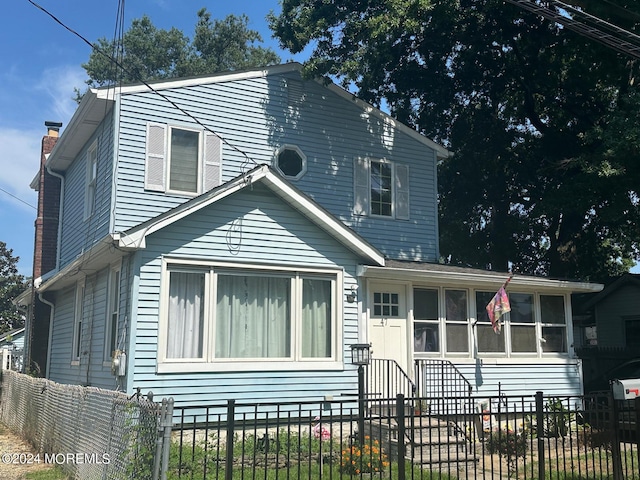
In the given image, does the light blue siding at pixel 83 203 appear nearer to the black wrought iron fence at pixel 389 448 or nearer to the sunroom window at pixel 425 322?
the black wrought iron fence at pixel 389 448

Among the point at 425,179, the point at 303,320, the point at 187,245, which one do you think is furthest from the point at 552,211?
the point at 187,245

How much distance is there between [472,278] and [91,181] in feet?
29.3

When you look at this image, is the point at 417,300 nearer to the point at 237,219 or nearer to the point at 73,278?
the point at 237,219

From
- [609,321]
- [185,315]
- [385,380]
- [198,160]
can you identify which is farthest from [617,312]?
[185,315]

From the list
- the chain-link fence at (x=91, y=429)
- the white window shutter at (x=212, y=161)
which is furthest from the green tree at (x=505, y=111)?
the chain-link fence at (x=91, y=429)

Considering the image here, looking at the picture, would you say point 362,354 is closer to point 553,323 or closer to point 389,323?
point 389,323

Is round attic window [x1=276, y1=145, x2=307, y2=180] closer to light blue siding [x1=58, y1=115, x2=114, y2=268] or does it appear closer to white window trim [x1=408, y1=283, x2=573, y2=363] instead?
light blue siding [x1=58, y1=115, x2=114, y2=268]

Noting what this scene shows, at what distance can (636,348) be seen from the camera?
22.3 metres

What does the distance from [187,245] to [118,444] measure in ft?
14.6

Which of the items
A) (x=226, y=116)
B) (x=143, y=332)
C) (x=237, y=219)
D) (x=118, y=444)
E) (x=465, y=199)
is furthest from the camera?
(x=465, y=199)

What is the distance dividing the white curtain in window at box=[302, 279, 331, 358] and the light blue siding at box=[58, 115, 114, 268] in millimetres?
4520

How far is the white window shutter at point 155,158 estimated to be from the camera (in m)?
13.9

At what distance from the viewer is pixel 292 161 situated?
16500 mm

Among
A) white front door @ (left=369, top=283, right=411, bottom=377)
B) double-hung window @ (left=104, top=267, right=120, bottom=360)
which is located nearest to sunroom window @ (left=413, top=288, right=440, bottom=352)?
white front door @ (left=369, top=283, right=411, bottom=377)
